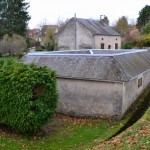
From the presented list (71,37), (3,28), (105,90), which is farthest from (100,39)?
(105,90)

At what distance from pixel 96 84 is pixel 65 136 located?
5.07 m

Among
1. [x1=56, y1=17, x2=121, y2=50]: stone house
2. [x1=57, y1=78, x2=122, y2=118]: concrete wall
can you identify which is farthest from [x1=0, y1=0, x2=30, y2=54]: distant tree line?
[x1=57, y1=78, x2=122, y2=118]: concrete wall

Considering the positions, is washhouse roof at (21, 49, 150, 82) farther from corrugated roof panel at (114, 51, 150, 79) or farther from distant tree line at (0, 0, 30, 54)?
distant tree line at (0, 0, 30, 54)

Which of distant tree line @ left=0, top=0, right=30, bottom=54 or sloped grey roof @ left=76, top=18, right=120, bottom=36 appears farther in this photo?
distant tree line @ left=0, top=0, right=30, bottom=54

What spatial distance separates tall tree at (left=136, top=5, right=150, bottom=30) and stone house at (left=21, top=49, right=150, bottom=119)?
61815 millimetres

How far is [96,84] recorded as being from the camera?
1953 cm

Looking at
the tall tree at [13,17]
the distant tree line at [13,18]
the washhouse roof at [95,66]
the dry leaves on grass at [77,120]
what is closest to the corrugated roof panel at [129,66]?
the washhouse roof at [95,66]

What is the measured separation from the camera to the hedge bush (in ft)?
49.2

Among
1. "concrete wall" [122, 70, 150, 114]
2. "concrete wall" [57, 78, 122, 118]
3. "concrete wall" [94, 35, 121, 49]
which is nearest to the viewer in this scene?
"concrete wall" [57, 78, 122, 118]

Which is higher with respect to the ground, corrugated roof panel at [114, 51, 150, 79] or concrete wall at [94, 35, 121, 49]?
concrete wall at [94, 35, 121, 49]

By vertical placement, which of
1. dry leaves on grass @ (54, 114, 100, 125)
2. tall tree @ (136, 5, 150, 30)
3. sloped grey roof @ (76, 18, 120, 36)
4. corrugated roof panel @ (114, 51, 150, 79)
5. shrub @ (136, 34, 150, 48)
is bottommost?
dry leaves on grass @ (54, 114, 100, 125)

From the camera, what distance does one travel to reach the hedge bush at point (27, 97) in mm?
14992

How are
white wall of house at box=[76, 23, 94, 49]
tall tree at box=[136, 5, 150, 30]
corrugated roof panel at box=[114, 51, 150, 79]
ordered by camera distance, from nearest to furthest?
corrugated roof panel at box=[114, 51, 150, 79] < white wall of house at box=[76, 23, 94, 49] < tall tree at box=[136, 5, 150, 30]

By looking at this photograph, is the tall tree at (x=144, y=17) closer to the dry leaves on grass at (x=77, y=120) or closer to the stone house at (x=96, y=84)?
the stone house at (x=96, y=84)
